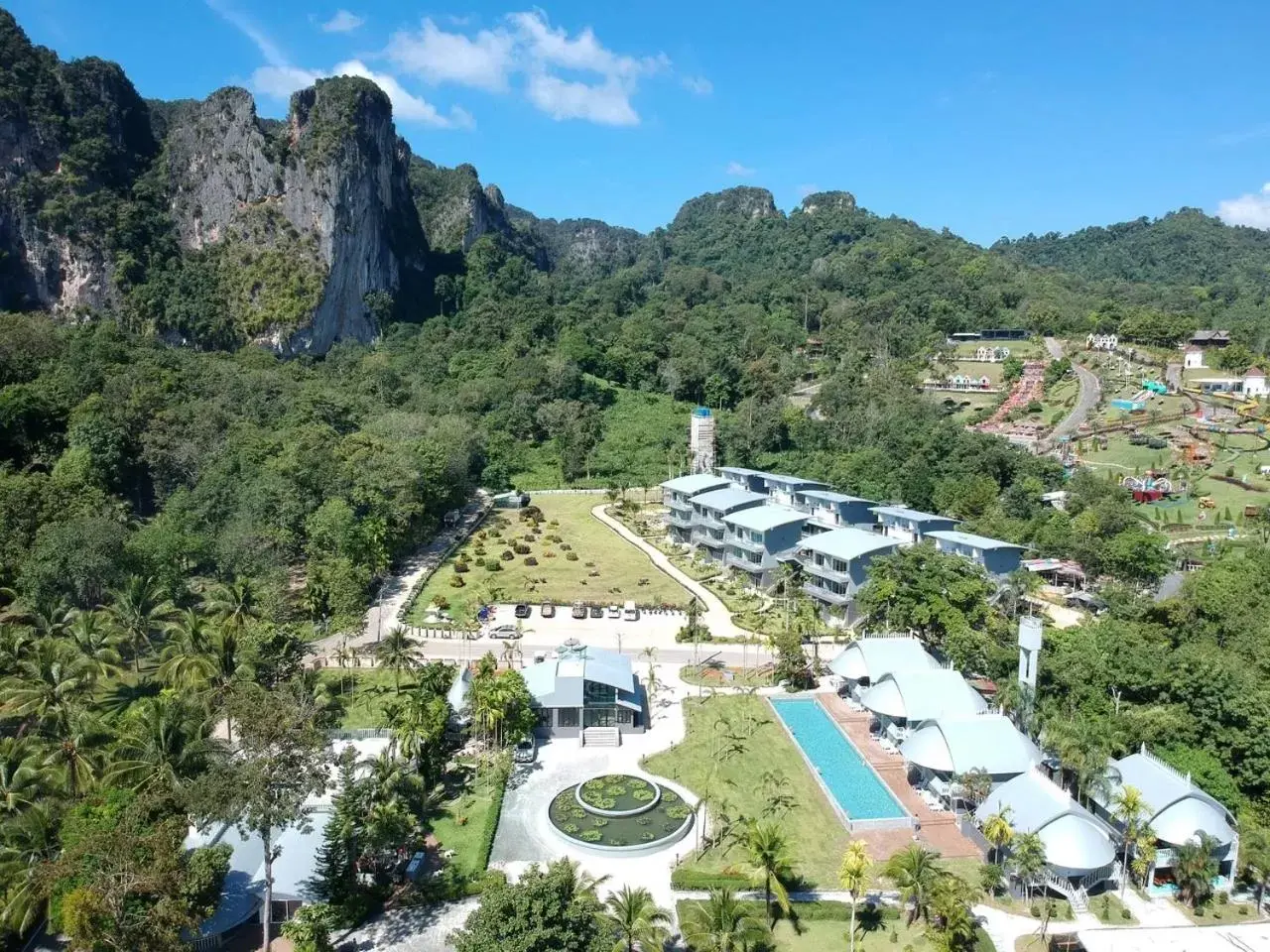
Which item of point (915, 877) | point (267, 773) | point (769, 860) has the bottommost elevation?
point (915, 877)

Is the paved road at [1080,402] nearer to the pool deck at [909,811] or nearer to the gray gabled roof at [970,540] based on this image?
the gray gabled roof at [970,540]

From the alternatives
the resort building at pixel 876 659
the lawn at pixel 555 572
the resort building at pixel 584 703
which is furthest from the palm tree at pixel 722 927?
the lawn at pixel 555 572

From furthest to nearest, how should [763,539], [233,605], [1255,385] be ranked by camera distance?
[1255,385] → [763,539] → [233,605]

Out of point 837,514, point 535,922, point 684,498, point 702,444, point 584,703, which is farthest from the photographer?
point 702,444

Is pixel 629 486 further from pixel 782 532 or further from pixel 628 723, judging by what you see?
pixel 628 723

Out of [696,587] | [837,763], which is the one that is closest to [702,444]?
[696,587]

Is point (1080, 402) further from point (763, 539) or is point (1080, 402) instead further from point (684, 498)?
point (763, 539)
